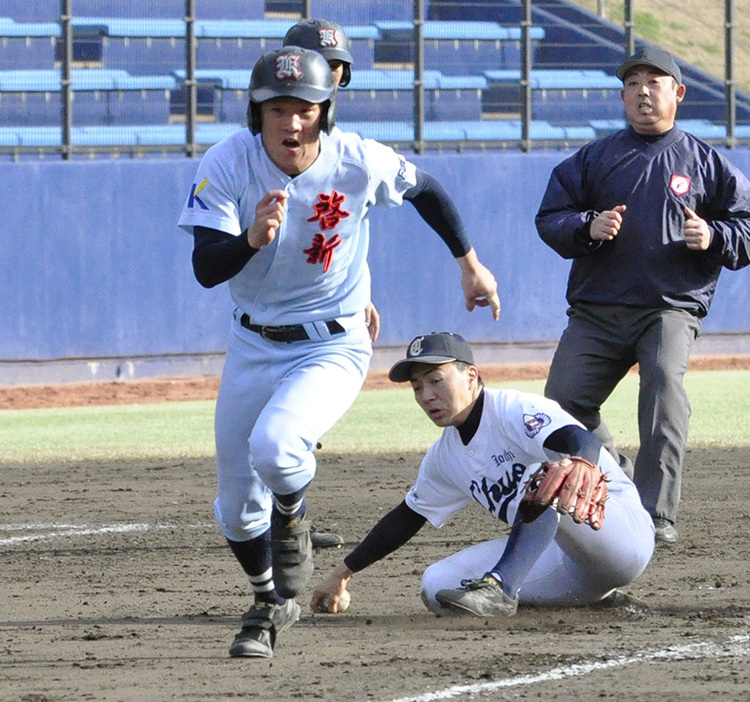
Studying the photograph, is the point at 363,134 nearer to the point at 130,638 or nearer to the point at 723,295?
the point at 723,295

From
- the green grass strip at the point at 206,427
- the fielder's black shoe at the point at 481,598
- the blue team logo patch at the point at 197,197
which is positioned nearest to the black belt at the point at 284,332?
the blue team logo patch at the point at 197,197

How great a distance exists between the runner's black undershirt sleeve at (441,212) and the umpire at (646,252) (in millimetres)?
1245

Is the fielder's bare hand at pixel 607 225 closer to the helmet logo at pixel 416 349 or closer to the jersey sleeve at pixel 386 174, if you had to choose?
the jersey sleeve at pixel 386 174

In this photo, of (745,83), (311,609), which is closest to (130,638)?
(311,609)

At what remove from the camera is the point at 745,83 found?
18.4 m

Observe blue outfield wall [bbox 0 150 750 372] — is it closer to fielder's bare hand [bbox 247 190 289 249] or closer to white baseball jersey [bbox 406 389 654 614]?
white baseball jersey [bbox 406 389 654 614]

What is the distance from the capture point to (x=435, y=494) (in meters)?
4.46

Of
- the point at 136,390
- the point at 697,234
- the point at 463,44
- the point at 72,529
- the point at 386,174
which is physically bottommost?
the point at 136,390

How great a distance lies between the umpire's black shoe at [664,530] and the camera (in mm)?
5547

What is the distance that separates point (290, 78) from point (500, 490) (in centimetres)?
151

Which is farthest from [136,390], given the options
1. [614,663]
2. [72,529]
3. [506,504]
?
[614,663]

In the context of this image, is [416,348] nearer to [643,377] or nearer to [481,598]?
[481,598]

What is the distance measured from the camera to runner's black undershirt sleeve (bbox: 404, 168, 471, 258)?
4.53 meters

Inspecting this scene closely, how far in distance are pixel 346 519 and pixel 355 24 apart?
37.7 ft
